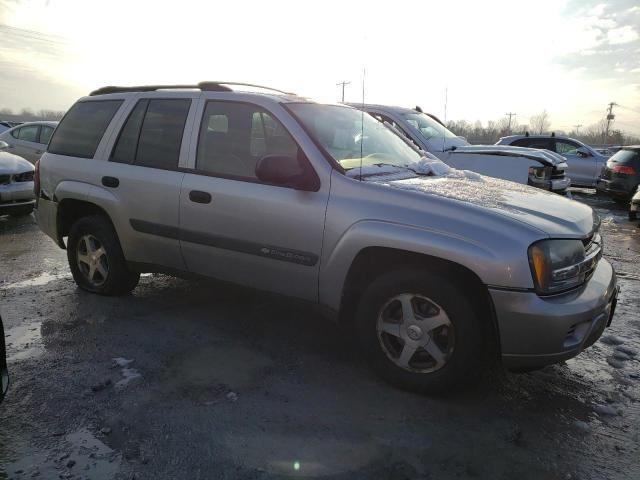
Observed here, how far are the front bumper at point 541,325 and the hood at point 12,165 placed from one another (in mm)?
8138

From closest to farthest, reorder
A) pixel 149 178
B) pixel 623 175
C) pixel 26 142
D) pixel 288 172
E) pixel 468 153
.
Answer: pixel 288 172 → pixel 149 178 → pixel 468 153 → pixel 623 175 → pixel 26 142

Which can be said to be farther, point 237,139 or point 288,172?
point 237,139

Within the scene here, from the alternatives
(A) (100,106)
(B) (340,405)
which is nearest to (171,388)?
(B) (340,405)

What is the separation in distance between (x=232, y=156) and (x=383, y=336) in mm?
1745

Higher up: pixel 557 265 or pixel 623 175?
pixel 557 265

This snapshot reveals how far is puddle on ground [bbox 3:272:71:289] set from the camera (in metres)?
5.31

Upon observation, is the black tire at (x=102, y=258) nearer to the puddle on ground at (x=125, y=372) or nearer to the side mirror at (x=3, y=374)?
the puddle on ground at (x=125, y=372)

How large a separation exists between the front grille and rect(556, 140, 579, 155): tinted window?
13.0 meters

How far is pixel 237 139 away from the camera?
3982 mm

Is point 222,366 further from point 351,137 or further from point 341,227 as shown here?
point 351,137

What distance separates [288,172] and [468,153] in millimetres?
5147

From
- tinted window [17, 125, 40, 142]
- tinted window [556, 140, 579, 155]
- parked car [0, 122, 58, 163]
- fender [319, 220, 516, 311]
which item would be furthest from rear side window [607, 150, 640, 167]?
tinted window [17, 125, 40, 142]

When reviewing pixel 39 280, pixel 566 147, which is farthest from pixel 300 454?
pixel 566 147

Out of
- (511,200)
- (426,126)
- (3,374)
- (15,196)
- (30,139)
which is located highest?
(426,126)
